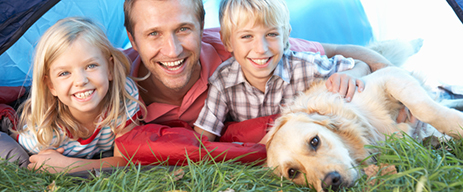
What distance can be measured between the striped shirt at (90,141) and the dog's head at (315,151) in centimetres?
116

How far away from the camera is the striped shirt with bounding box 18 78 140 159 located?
7.65ft

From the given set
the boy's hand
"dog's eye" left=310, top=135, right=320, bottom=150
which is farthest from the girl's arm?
the boy's hand

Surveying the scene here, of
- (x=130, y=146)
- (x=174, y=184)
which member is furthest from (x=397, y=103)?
(x=130, y=146)

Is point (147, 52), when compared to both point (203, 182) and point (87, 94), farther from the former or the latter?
point (203, 182)

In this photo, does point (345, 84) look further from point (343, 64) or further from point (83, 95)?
point (83, 95)

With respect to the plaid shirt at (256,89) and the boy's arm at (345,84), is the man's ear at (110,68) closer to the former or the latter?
the plaid shirt at (256,89)

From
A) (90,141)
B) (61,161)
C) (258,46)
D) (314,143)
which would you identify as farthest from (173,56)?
(314,143)

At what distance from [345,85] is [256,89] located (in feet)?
2.32

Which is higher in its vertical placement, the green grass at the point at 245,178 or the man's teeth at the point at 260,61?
the man's teeth at the point at 260,61

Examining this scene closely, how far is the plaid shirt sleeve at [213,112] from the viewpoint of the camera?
2621mm

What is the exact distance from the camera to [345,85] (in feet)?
7.30

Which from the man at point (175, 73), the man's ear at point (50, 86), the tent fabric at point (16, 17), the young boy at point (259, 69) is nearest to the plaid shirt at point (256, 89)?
the young boy at point (259, 69)

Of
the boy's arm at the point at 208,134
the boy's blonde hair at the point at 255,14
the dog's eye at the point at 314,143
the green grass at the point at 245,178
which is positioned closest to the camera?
the green grass at the point at 245,178

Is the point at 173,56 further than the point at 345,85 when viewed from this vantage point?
Yes
